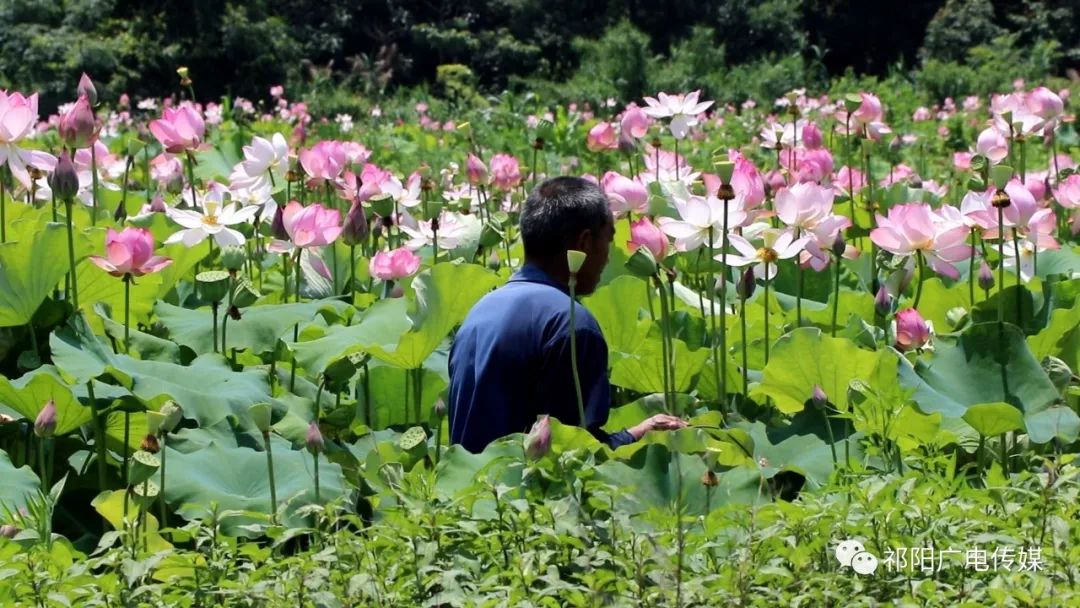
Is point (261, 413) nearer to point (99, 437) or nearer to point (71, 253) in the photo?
point (99, 437)

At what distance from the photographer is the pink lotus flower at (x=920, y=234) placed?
290 centimetres

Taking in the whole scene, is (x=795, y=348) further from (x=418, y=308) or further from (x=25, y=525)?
(x=25, y=525)

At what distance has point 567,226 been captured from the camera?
8.61 feet

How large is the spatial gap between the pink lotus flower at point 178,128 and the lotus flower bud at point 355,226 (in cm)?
51

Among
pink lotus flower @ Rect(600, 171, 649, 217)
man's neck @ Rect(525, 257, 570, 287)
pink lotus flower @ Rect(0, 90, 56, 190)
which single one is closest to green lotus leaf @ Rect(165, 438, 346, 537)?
man's neck @ Rect(525, 257, 570, 287)

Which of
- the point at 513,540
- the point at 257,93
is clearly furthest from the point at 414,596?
the point at 257,93

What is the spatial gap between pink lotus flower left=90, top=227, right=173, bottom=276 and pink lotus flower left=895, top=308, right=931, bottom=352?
4.53 feet

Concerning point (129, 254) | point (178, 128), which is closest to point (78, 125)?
point (129, 254)

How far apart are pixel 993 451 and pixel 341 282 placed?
184 cm

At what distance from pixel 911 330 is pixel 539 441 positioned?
42.1 inches

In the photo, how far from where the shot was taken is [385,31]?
76.9 ft

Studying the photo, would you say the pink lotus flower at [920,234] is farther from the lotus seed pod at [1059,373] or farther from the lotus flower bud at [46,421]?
the lotus flower bud at [46,421]

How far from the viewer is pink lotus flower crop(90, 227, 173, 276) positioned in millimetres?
2721

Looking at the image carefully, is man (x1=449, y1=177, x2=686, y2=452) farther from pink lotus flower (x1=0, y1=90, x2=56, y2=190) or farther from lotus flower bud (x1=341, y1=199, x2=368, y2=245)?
pink lotus flower (x1=0, y1=90, x2=56, y2=190)
